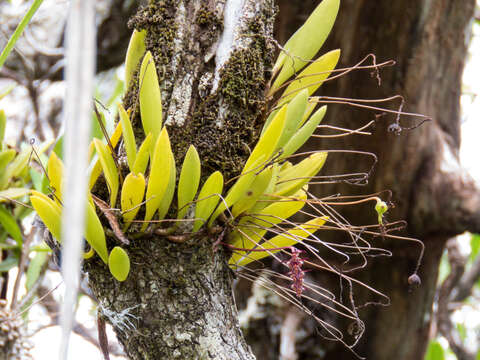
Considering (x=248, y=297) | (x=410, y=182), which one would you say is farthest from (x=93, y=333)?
(x=410, y=182)

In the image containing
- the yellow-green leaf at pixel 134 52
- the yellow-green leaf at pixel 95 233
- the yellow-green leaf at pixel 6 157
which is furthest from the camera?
the yellow-green leaf at pixel 6 157

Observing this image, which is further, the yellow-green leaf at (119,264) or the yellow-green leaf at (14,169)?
the yellow-green leaf at (14,169)

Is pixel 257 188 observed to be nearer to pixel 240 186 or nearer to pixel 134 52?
pixel 240 186

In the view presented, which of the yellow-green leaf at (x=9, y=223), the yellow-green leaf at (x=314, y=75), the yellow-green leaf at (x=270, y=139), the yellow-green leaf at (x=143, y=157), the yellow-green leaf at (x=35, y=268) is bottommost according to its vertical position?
the yellow-green leaf at (x=35, y=268)

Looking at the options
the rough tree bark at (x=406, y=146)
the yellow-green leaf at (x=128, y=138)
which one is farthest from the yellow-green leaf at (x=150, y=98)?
the rough tree bark at (x=406, y=146)

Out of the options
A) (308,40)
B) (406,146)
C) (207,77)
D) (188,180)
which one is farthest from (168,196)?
(406,146)

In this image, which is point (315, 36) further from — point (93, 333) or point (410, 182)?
point (93, 333)

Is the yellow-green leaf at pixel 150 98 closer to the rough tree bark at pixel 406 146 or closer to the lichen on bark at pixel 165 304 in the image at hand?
the lichen on bark at pixel 165 304
